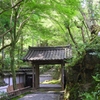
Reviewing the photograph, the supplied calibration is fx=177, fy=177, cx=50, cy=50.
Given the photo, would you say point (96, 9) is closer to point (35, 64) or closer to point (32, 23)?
point (32, 23)

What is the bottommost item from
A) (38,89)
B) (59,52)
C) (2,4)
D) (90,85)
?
(38,89)

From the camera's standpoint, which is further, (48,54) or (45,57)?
(48,54)

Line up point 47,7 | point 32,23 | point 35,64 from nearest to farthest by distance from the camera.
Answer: point 47,7
point 32,23
point 35,64

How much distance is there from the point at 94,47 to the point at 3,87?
8.73 meters

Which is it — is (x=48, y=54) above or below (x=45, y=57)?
above

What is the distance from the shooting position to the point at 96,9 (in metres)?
16.3

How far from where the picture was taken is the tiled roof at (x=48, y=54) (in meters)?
16.0

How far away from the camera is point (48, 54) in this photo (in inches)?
671

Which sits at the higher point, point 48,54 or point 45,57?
point 48,54

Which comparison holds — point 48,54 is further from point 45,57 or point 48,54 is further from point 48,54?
point 45,57

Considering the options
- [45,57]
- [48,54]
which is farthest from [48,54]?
[45,57]

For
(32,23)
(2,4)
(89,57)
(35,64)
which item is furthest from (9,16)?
(89,57)

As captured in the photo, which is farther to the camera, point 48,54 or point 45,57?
point 48,54

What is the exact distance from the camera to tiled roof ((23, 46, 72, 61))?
16.0 metres
